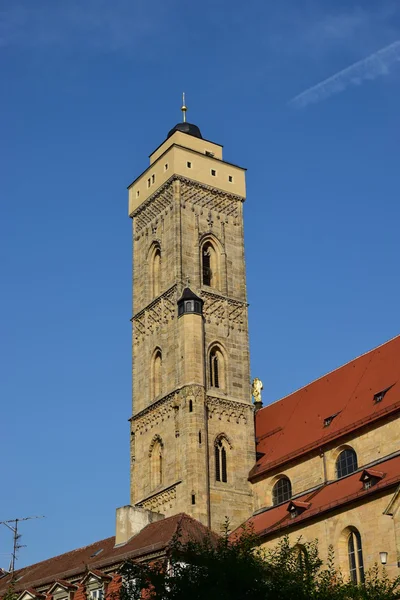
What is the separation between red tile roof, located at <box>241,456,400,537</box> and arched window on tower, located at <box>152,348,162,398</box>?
26.5ft

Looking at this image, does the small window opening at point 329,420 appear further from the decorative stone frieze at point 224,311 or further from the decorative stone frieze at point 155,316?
the decorative stone frieze at point 155,316

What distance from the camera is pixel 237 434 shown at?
48375 mm

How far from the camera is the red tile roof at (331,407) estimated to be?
43.6 meters

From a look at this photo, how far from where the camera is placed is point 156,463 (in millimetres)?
48688

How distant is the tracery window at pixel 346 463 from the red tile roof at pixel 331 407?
A: 2.58ft

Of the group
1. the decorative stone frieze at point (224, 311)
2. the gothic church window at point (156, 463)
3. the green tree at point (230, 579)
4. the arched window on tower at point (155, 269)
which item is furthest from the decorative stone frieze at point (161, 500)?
the green tree at point (230, 579)

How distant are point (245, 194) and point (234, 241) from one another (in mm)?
3198

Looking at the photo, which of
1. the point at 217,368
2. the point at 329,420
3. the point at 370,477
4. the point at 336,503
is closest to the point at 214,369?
the point at 217,368

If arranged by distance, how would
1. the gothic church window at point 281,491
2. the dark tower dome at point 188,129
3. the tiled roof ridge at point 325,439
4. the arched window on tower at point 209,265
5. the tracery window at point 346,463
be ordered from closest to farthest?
the tiled roof ridge at point 325,439, the tracery window at point 346,463, the gothic church window at point 281,491, the arched window on tower at point 209,265, the dark tower dome at point 188,129

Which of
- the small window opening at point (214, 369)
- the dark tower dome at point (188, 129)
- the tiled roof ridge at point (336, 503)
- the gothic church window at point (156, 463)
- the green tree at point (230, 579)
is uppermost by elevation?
the dark tower dome at point (188, 129)

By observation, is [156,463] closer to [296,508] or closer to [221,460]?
[221,460]

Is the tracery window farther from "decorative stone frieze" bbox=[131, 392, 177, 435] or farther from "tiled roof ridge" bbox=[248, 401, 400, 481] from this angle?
"decorative stone frieze" bbox=[131, 392, 177, 435]

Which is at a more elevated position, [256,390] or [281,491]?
[256,390]

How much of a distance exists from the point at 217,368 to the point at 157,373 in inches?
117
